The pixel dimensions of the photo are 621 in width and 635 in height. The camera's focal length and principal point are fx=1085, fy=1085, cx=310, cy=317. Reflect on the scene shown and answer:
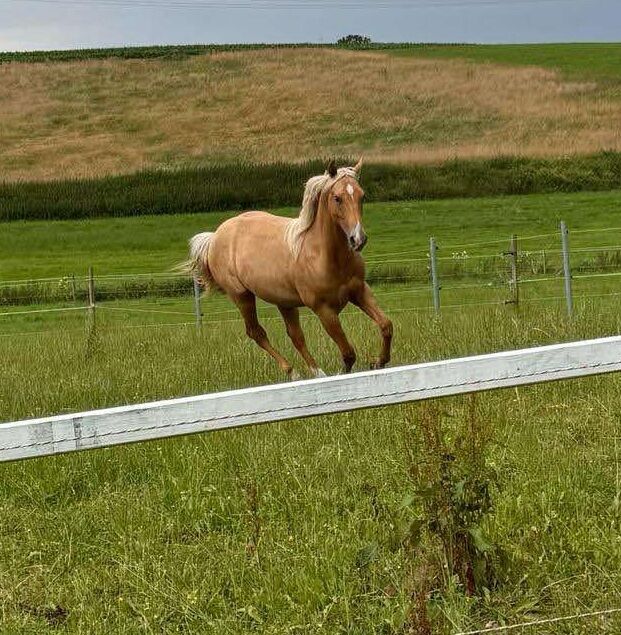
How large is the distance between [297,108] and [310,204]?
160 ft

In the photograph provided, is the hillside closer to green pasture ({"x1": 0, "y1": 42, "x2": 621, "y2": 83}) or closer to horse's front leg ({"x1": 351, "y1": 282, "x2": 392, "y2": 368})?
green pasture ({"x1": 0, "y1": 42, "x2": 621, "y2": 83})

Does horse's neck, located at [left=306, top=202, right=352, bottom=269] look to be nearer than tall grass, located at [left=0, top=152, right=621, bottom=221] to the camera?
Yes

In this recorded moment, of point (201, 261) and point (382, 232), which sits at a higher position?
point (201, 261)

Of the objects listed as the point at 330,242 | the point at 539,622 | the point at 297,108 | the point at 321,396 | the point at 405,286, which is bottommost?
the point at 405,286

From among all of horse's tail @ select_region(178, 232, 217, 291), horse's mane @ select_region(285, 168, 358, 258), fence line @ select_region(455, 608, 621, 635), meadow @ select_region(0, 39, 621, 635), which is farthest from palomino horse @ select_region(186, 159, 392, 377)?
fence line @ select_region(455, 608, 621, 635)

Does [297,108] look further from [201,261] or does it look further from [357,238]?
[357,238]

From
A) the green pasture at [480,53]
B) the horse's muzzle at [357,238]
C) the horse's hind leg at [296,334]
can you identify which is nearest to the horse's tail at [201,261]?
the horse's hind leg at [296,334]

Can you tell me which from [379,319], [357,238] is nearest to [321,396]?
[357,238]

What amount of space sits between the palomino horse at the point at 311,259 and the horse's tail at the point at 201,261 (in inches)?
8.5

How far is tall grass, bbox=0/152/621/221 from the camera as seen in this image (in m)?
38.4

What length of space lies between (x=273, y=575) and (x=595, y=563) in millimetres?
1259

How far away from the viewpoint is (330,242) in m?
8.99

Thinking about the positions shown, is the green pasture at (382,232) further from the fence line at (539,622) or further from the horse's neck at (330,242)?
the fence line at (539,622)

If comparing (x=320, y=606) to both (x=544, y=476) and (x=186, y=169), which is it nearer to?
(x=544, y=476)
